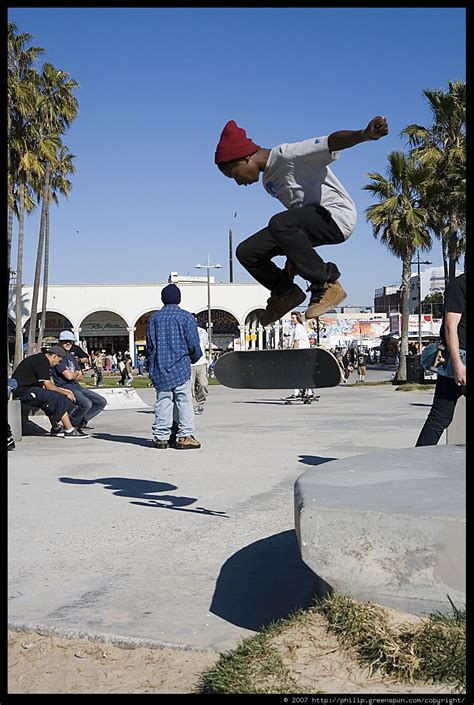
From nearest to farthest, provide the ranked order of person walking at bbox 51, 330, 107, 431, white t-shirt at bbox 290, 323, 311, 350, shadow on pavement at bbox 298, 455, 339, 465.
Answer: shadow on pavement at bbox 298, 455, 339, 465 < person walking at bbox 51, 330, 107, 431 < white t-shirt at bbox 290, 323, 311, 350

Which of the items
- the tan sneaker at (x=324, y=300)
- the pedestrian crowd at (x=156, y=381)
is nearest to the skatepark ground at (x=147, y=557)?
the pedestrian crowd at (x=156, y=381)

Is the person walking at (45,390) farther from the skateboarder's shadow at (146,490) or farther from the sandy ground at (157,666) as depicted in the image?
the sandy ground at (157,666)

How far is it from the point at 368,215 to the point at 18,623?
25584 mm

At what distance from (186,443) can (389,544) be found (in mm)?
6442

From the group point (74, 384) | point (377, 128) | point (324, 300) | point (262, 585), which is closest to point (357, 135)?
point (377, 128)

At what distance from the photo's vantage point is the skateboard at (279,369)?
4.79 m

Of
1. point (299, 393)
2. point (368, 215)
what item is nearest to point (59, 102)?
point (368, 215)

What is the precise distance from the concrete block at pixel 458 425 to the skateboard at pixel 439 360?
84cm

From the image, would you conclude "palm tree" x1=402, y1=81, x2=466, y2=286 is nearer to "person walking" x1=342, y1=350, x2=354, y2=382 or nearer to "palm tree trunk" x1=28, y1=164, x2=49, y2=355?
"person walking" x1=342, y1=350, x2=354, y2=382

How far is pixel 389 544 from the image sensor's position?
306cm

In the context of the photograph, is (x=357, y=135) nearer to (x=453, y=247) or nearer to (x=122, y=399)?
(x=122, y=399)

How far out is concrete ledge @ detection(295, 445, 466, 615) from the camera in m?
3.00

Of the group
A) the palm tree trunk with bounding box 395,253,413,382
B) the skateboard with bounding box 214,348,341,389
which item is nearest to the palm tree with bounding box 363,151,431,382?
the palm tree trunk with bounding box 395,253,413,382

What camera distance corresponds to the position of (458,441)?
7215 mm
